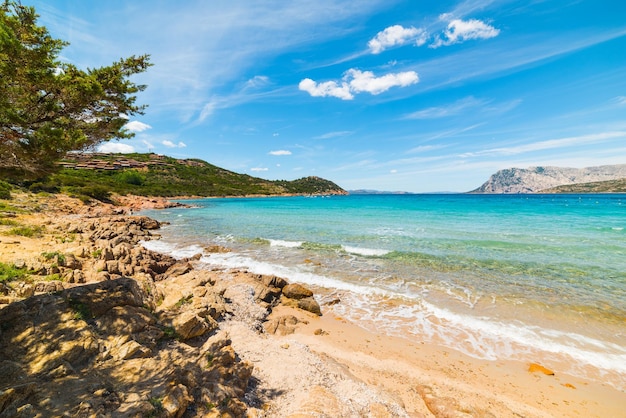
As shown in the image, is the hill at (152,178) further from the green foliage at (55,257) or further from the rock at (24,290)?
the rock at (24,290)

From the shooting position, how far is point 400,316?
12.5 metres

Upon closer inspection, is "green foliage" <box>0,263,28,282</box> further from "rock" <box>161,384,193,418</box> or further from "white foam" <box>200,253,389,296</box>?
"white foam" <box>200,253,389,296</box>

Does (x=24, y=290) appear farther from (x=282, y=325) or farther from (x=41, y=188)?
(x=41, y=188)

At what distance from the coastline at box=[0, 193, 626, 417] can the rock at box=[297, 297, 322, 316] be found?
1.12 meters

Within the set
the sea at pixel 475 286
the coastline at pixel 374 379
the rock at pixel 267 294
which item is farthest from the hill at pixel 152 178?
the coastline at pixel 374 379

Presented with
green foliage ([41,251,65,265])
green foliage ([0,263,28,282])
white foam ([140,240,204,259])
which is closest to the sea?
white foam ([140,240,204,259])

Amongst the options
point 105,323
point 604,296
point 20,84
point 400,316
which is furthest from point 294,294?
point 604,296

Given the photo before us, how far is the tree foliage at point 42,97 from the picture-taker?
5762 mm

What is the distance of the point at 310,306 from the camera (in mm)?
12617

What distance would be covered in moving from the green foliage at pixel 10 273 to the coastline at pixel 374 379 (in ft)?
5.74

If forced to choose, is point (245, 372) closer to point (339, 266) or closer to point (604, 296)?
point (339, 266)

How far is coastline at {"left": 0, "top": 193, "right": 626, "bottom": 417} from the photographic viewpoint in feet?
19.8

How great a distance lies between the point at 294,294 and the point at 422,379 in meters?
7.04

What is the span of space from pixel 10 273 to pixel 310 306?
10.7 m
